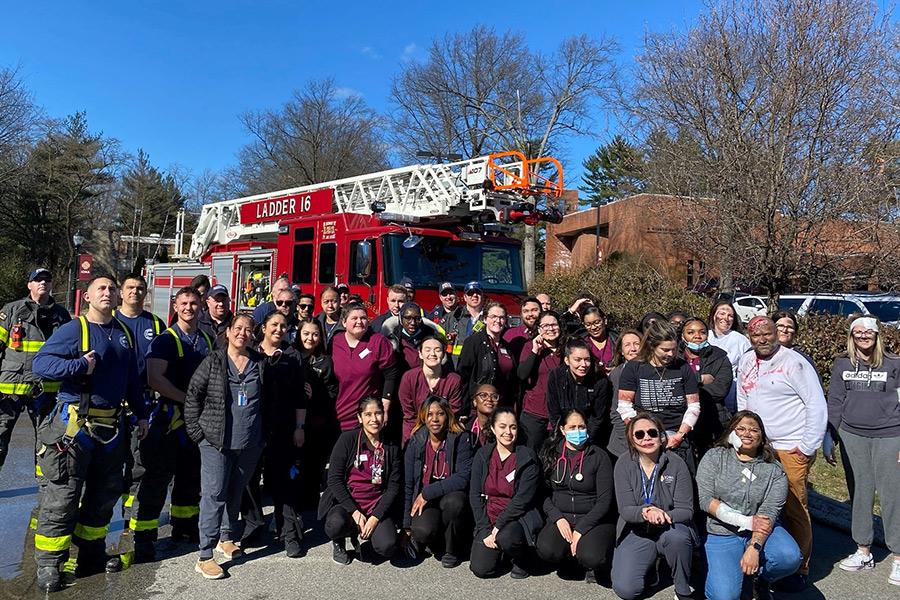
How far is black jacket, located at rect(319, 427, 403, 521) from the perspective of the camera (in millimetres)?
4852

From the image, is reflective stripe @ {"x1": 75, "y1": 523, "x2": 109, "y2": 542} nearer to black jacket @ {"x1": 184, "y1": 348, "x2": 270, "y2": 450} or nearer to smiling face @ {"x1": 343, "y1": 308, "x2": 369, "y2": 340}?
black jacket @ {"x1": 184, "y1": 348, "x2": 270, "y2": 450}

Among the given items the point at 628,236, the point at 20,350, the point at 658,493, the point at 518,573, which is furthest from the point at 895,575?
the point at 628,236

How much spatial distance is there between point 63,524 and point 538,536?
2.95 m

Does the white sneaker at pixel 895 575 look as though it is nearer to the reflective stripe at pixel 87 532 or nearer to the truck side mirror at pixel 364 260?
the reflective stripe at pixel 87 532

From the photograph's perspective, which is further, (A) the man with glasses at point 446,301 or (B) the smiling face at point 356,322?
(A) the man with glasses at point 446,301

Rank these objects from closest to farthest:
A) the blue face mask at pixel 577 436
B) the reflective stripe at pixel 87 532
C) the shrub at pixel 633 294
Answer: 1. the reflective stripe at pixel 87 532
2. the blue face mask at pixel 577 436
3. the shrub at pixel 633 294

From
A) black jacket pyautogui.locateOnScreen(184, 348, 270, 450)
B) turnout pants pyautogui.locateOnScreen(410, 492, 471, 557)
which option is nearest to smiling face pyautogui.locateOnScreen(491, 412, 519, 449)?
turnout pants pyautogui.locateOnScreen(410, 492, 471, 557)

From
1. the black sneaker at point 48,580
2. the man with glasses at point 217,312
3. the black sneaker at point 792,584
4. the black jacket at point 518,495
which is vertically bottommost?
the black sneaker at point 792,584

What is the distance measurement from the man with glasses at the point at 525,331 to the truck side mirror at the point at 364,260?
140 inches

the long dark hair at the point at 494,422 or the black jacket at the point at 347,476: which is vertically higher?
the long dark hair at the point at 494,422

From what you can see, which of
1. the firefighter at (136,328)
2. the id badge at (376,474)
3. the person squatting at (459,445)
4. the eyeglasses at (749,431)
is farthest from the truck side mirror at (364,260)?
the eyeglasses at (749,431)

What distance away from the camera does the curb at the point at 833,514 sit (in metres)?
5.53

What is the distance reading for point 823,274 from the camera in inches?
390

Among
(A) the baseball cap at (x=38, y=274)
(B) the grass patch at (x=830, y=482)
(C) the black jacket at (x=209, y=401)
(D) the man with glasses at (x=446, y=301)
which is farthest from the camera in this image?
(D) the man with glasses at (x=446, y=301)
